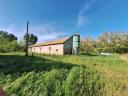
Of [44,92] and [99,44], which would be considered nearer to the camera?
[44,92]

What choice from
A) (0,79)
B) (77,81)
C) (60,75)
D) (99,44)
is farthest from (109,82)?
(99,44)

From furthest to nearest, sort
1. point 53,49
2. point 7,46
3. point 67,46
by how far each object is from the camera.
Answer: point 7,46
point 53,49
point 67,46

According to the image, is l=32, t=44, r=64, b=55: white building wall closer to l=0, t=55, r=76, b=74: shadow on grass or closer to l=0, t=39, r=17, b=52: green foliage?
l=0, t=39, r=17, b=52: green foliage

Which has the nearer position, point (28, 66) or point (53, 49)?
point (28, 66)

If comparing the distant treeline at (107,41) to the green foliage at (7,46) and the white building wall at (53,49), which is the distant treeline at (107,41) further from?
the green foliage at (7,46)

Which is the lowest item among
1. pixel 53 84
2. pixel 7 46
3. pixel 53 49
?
pixel 53 84

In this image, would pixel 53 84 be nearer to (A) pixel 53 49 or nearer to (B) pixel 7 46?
(A) pixel 53 49

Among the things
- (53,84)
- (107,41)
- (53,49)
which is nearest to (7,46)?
(53,49)

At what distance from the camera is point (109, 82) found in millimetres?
6484

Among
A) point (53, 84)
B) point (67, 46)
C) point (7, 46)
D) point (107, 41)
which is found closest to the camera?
point (53, 84)

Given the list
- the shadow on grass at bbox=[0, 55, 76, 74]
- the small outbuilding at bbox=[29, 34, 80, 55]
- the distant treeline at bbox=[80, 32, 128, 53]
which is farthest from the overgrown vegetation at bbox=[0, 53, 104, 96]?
the distant treeline at bbox=[80, 32, 128, 53]

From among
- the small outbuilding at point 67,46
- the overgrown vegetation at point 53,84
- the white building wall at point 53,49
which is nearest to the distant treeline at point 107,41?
the white building wall at point 53,49

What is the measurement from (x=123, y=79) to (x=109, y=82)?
0.97m

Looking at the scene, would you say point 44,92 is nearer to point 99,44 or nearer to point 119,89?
point 119,89
